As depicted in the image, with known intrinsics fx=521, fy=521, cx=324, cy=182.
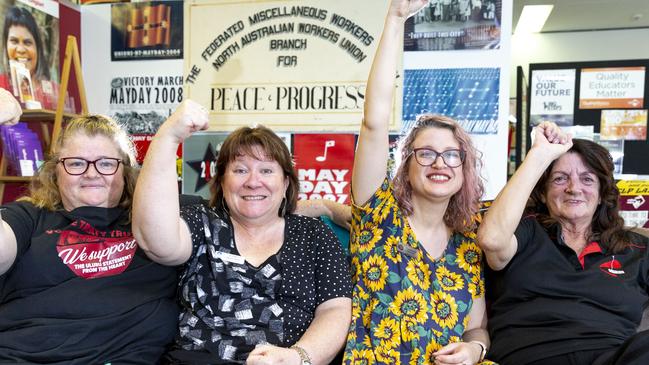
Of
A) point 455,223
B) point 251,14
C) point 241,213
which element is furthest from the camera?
point 251,14

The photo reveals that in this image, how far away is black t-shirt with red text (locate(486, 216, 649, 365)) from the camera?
1676mm

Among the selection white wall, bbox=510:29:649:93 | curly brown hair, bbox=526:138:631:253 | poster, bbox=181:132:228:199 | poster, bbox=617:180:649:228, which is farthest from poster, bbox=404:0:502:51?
white wall, bbox=510:29:649:93

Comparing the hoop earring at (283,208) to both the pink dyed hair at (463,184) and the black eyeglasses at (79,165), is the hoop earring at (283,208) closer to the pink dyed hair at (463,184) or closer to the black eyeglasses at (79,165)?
the pink dyed hair at (463,184)

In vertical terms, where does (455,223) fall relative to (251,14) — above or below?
below

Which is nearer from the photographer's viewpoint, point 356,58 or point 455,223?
point 455,223

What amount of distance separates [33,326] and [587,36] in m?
8.44

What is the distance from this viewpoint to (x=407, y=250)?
5.72ft

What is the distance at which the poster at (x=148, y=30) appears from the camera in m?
3.96

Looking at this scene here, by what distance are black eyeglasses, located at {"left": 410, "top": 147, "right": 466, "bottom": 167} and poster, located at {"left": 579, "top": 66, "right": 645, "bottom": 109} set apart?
2346 mm

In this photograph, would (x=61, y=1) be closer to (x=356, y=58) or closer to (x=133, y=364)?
(x=356, y=58)

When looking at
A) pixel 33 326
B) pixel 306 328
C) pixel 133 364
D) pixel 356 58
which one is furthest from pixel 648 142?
pixel 33 326

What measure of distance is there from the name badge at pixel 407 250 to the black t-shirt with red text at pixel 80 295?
0.76 meters

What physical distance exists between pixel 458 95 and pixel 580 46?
561 cm

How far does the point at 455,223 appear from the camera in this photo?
6.03 feet
